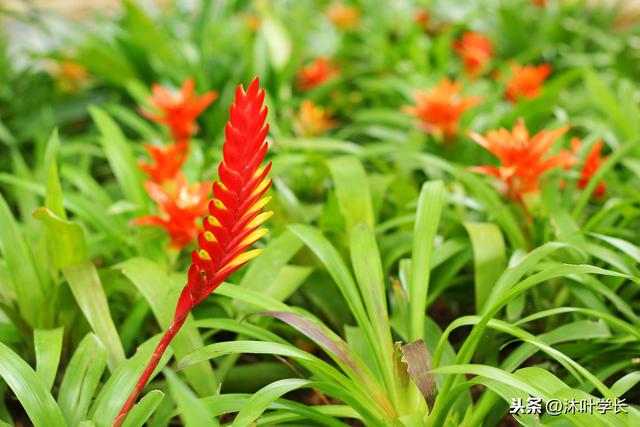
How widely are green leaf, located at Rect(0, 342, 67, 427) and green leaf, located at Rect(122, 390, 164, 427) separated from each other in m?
0.11

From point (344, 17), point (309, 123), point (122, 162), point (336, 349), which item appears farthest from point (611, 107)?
point (344, 17)

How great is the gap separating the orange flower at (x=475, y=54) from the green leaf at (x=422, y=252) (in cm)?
153

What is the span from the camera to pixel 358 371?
1099mm

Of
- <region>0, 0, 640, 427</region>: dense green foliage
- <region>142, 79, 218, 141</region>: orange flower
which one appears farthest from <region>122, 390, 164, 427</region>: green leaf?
<region>142, 79, 218, 141</region>: orange flower

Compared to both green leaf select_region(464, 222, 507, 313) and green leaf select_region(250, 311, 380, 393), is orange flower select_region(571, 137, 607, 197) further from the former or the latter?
green leaf select_region(250, 311, 380, 393)

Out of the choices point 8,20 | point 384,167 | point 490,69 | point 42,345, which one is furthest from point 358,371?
point 8,20

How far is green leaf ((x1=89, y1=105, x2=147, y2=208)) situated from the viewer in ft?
5.54

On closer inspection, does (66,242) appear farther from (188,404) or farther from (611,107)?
(611,107)

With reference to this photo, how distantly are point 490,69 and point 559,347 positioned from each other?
6.29ft

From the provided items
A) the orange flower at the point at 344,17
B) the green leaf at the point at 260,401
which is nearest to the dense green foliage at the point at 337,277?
the green leaf at the point at 260,401

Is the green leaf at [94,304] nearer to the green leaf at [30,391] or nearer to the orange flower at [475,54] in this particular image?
the green leaf at [30,391]

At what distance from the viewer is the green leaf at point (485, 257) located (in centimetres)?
134

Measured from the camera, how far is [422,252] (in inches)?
49.0

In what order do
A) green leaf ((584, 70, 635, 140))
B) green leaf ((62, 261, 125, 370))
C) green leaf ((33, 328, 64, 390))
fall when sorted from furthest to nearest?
green leaf ((584, 70, 635, 140)) → green leaf ((62, 261, 125, 370)) → green leaf ((33, 328, 64, 390))
